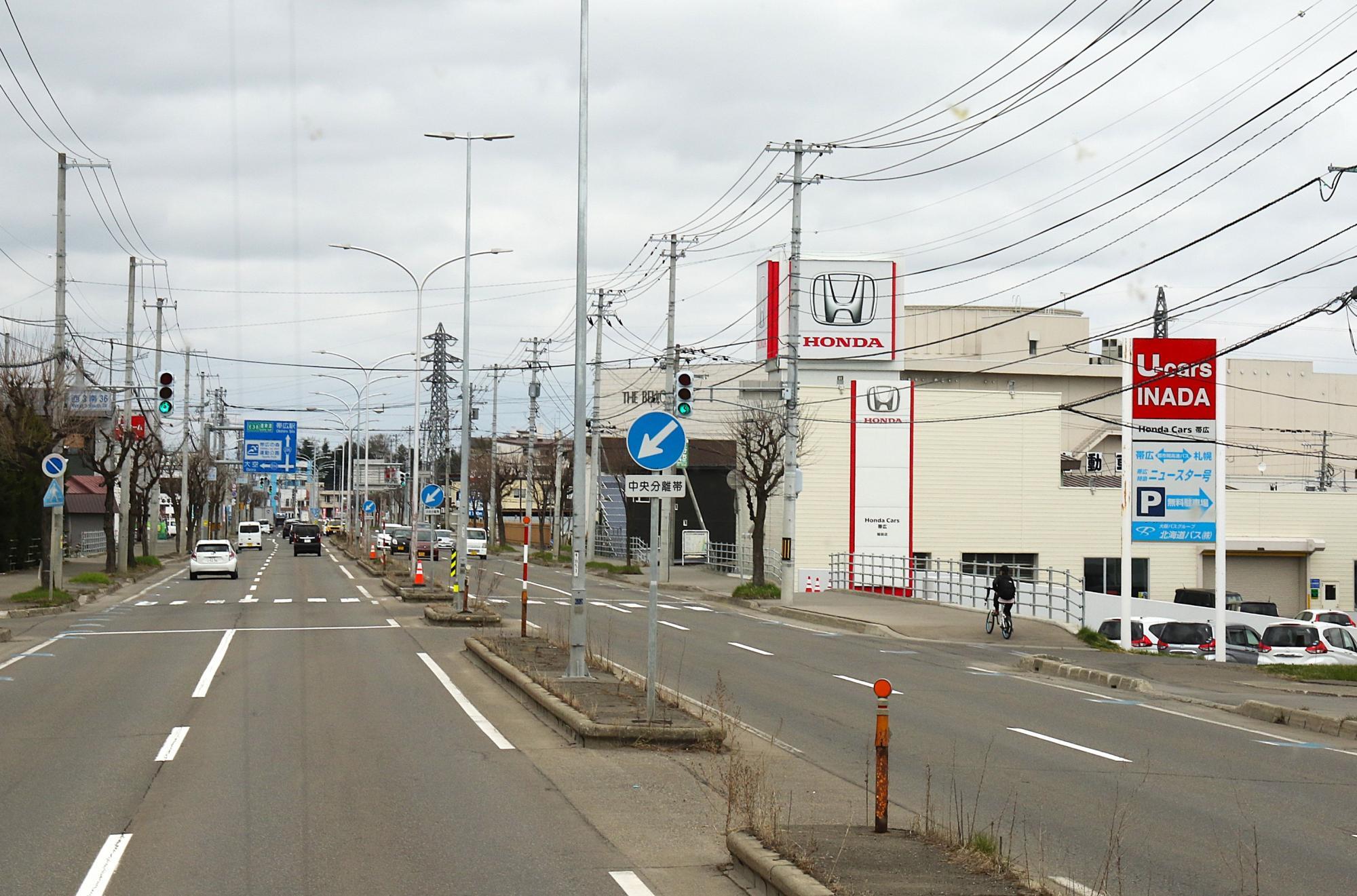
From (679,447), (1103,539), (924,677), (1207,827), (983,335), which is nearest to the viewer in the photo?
(1207,827)

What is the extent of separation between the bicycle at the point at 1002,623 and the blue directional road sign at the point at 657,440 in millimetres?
18508

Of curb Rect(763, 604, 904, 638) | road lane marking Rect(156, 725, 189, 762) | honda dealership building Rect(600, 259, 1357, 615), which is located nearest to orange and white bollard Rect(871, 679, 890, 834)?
road lane marking Rect(156, 725, 189, 762)

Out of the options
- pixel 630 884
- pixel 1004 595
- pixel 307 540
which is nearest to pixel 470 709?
pixel 630 884

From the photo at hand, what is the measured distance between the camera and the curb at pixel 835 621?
31.1 metres

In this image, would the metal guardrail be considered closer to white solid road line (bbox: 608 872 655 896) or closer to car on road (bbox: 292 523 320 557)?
white solid road line (bbox: 608 872 655 896)

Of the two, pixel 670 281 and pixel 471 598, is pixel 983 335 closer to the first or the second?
pixel 670 281

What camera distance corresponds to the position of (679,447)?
12750 mm

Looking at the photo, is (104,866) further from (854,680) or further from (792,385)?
(792,385)

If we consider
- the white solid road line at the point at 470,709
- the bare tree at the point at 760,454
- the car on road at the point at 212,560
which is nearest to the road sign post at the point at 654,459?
the white solid road line at the point at 470,709

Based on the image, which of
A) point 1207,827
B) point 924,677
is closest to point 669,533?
point 924,677

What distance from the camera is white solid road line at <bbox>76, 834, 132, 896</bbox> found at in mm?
7383

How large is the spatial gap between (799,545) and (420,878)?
163ft

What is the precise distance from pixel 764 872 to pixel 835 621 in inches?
1048

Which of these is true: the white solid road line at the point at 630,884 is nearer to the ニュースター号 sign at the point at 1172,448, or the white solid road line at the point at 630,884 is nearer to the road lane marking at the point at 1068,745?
the road lane marking at the point at 1068,745
